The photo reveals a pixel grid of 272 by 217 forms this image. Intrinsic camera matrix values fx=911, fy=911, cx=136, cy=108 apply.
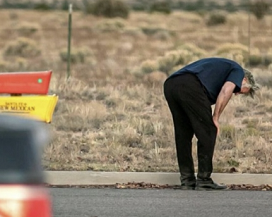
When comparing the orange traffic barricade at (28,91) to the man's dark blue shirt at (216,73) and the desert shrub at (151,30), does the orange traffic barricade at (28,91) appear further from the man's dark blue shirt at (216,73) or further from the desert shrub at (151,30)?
the desert shrub at (151,30)

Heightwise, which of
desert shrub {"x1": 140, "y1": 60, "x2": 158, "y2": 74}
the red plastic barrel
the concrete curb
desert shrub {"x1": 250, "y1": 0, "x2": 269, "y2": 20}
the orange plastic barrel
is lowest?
desert shrub {"x1": 250, "y1": 0, "x2": 269, "y2": 20}

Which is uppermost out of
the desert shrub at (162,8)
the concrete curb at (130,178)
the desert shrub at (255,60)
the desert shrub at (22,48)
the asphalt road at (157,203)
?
the asphalt road at (157,203)

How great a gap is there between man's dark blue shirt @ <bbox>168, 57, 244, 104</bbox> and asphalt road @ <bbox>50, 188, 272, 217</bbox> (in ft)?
3.88

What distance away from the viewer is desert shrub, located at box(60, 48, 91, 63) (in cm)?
3022

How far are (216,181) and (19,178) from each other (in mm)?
7573

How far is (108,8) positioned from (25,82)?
34597 mm

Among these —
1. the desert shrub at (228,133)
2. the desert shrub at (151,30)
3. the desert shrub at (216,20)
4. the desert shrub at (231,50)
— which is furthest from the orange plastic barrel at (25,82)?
the desert shrub at (216,20)

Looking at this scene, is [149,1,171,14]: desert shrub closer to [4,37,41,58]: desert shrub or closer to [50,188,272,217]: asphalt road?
[4,37,41,58]: desert shrub

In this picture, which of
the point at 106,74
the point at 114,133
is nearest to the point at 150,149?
the point at 114,133

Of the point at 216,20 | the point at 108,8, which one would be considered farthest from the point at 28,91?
the point at 108,8

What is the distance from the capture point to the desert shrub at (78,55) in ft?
99.1

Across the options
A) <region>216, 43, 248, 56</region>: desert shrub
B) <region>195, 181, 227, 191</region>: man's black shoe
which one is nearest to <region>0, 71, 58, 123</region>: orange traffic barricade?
<region>195, 181, 227, 191</region>: man's black shoe

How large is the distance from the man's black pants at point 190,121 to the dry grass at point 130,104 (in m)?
1.05

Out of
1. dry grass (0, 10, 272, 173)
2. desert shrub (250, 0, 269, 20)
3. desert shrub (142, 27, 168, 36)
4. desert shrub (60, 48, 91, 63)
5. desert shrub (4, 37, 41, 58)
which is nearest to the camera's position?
dry grass (0, 10, 272, 173)
